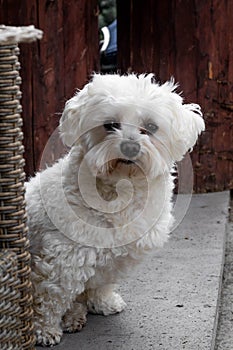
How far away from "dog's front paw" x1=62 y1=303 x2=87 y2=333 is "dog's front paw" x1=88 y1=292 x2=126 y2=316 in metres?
0.14

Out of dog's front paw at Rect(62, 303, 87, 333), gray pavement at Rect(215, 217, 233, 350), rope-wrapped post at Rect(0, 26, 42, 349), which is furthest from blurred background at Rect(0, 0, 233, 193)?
rope-wrapped post at Rect(0, 26, 42, 349)

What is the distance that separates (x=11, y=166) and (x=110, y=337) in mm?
975

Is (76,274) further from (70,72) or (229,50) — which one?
(229,50)

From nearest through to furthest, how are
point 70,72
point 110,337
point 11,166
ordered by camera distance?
point 11,166
point 110,337
point 70,72

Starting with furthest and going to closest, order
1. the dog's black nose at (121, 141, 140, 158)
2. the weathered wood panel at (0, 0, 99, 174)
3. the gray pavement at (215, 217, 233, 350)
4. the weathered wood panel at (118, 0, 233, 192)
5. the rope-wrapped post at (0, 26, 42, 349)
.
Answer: the weathered wood panel at (118, 0, 233, 192)
the weathered wood panel at (0, 0, 99, 174)
the gray pavement at (215, 217, 233, 350)
the dog's black nose at (121, 141, 140, 158)
the rope-wrapped post at (0, 26, 42, 349)

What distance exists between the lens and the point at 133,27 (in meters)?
4.95

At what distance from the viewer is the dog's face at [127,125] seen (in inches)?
101

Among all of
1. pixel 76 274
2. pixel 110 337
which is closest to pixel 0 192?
pixel 76 274

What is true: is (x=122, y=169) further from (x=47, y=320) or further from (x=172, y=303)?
(x=172, y=303)

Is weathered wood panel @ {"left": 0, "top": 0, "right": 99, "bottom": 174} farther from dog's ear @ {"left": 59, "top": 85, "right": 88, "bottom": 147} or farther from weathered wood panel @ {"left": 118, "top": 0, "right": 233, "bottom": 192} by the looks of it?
dog's ear @ {"left": 59, "top": 85, "right": 88, "bottom": 147}

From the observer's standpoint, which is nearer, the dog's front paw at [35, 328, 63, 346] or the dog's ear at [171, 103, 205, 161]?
the dog's ear at [171, 103, 205, 161]

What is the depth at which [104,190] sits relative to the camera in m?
2.75

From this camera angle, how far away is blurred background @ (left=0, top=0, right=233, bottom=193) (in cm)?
429

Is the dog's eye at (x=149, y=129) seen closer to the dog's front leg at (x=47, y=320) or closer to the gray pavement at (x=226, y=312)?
the dog's front leg at (x=47, y=320)
